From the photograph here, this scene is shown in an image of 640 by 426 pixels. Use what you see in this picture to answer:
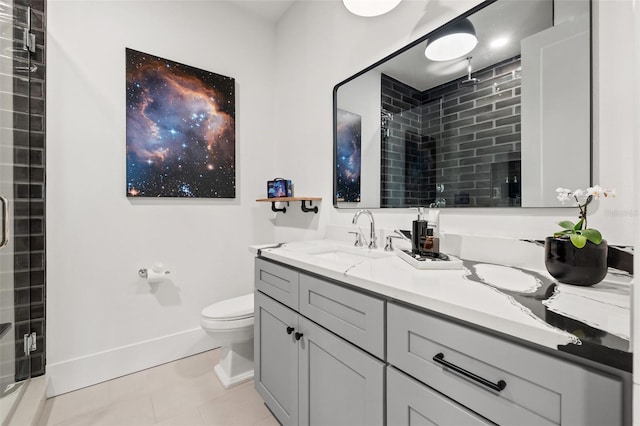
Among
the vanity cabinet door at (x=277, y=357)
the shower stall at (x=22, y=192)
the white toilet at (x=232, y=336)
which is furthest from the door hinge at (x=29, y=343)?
the vanity cabinet door at (x=277, y=357)

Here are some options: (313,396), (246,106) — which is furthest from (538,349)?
(246,106)

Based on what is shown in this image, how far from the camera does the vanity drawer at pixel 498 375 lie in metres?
0.49

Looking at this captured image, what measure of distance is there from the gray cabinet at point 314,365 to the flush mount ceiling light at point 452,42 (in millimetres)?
1209

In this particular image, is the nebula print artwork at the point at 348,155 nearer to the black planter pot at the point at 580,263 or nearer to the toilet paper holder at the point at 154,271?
the black planter pot at the point at 580,263

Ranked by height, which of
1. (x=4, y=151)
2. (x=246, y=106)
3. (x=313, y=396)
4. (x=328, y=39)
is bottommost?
(x=313, y=396)

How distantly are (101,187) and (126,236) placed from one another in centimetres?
36

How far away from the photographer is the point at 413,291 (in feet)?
2.53

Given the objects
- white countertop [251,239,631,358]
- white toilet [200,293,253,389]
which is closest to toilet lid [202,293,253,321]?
white toilet [200,293,253,389]

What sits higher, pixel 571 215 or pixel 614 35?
pixel 614 35

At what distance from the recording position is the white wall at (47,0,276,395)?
1736mm

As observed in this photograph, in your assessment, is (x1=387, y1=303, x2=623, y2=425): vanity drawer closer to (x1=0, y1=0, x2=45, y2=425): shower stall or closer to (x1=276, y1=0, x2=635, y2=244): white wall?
(x1=276, y1=0, x2=635, y2=244): white wall

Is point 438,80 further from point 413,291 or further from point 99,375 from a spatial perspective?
point 99,375

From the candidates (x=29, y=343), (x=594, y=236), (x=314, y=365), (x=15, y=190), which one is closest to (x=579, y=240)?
(x=594, y=236)

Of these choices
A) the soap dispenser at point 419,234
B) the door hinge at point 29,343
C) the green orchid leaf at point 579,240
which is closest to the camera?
the green orchid leaf at point 579,240
